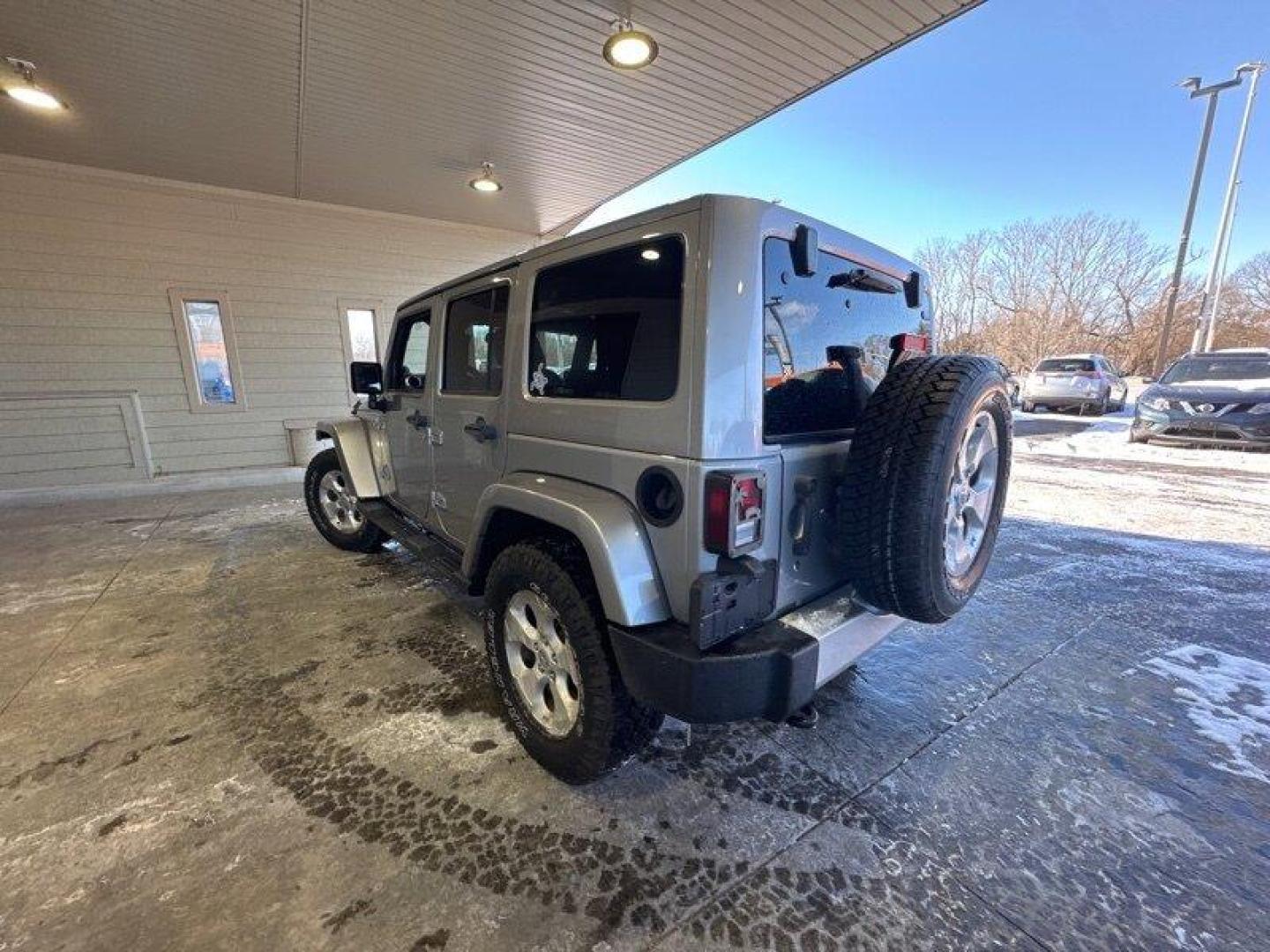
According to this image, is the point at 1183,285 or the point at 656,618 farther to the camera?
the point at 1183,285

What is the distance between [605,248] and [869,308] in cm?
103

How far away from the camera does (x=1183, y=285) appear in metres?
22.7

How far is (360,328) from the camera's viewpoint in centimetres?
743

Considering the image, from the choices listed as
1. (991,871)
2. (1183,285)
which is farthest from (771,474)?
(1183,285)

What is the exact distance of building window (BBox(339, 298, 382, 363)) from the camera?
7231 mm

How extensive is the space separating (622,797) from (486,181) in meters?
6.57

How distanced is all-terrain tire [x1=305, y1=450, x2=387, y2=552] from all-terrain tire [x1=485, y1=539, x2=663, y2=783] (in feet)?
8.25

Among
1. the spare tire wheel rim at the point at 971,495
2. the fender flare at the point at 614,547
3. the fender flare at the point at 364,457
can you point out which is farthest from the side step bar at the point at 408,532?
the spare tire wheel rim at the point at 971,495

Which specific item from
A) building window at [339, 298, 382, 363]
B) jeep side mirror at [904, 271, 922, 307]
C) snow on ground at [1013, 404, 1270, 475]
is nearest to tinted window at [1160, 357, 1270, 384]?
snow on ground at [1013, 404, 1270, 475]

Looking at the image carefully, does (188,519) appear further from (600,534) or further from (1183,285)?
(1183,285)

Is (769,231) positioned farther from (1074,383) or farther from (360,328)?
(1074,383)

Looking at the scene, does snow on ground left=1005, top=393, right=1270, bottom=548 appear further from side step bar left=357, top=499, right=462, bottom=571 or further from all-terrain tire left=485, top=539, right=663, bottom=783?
side step bar left=357, top=499, right=462, bottom=571

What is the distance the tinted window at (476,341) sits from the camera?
2217 millimetres

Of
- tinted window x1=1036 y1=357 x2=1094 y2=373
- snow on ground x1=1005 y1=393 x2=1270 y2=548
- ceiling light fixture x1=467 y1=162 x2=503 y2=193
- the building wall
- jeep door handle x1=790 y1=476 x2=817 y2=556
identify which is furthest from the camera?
tinted window x1=1036 y1=357 x2=1094 y2=373
